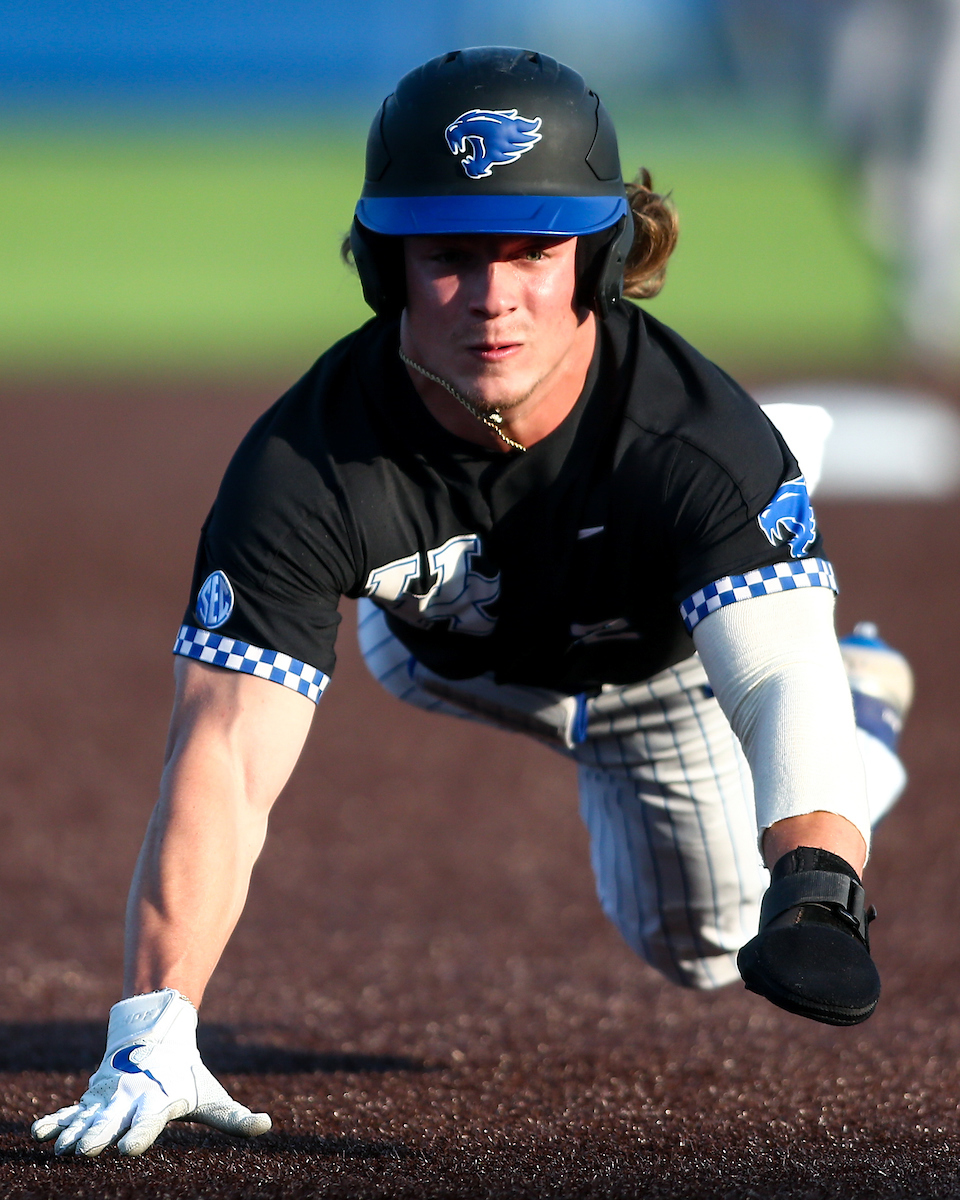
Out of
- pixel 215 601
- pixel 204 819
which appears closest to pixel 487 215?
pixel 215 601

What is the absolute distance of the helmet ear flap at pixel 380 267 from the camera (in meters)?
2.69

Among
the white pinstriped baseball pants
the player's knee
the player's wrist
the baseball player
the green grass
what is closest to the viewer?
the player's wrist

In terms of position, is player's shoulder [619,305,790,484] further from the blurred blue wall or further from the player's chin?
the blurred blue wall

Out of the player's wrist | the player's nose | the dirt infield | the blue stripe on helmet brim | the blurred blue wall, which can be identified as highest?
the blurred blue wall

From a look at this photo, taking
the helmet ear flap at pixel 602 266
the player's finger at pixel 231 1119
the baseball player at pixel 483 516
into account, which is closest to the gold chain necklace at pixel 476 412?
the baseball player at pixel 483 516

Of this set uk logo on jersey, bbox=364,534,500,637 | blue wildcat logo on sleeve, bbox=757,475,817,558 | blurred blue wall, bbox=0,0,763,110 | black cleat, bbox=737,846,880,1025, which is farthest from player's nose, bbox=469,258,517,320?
blurred blue wall, bbox=0,0,763,110

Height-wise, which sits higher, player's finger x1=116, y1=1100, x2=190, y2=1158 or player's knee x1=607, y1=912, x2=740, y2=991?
player's finger x1=116, y1=1100, x2=190, y2=1158

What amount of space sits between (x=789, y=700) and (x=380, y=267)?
1021 mm

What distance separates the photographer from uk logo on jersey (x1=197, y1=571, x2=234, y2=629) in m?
2.55

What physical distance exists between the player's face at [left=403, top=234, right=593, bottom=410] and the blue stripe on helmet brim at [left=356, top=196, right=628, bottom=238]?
3 centimetres

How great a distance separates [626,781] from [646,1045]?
66cm

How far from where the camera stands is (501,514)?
272 centimetres

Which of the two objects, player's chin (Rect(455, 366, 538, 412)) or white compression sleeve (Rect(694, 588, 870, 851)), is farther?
player's chin (Rect(455, 366, 538, 412))

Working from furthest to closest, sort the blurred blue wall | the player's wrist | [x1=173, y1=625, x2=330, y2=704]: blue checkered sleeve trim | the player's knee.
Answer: the blurred blue wall, the player's knee, [x1=173, y1=625, x2=330, y2=704]: blue checkered sleeve trim, the player's wrist
